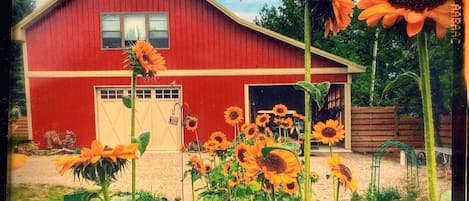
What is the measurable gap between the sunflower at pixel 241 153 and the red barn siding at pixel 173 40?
0.86 ft

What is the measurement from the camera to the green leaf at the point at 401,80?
1191mm

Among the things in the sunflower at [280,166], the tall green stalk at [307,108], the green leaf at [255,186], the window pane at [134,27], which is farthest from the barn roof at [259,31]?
A: the green leaf at [255,186]

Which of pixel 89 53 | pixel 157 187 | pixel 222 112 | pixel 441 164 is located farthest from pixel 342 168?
pixel 89 53

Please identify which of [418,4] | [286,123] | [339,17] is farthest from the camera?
[286,123]

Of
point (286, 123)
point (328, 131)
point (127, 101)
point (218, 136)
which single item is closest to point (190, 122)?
point (218, 136)

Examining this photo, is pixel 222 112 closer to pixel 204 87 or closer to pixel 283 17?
pixel 204 87

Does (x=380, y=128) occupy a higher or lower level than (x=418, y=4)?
lower

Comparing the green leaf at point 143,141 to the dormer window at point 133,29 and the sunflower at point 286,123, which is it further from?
the sunflower at point 286,123

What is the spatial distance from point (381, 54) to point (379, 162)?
13.7 inches

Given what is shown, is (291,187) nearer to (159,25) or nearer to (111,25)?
(159,25)

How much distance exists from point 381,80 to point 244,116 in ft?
1.48

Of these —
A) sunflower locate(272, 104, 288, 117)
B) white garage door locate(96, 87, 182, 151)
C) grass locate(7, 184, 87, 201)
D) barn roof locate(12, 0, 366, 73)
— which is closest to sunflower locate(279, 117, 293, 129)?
sunflower locate(272, 104, 288, 117)

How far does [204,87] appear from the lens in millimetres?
1259

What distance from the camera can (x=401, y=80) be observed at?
1212 millimetres
